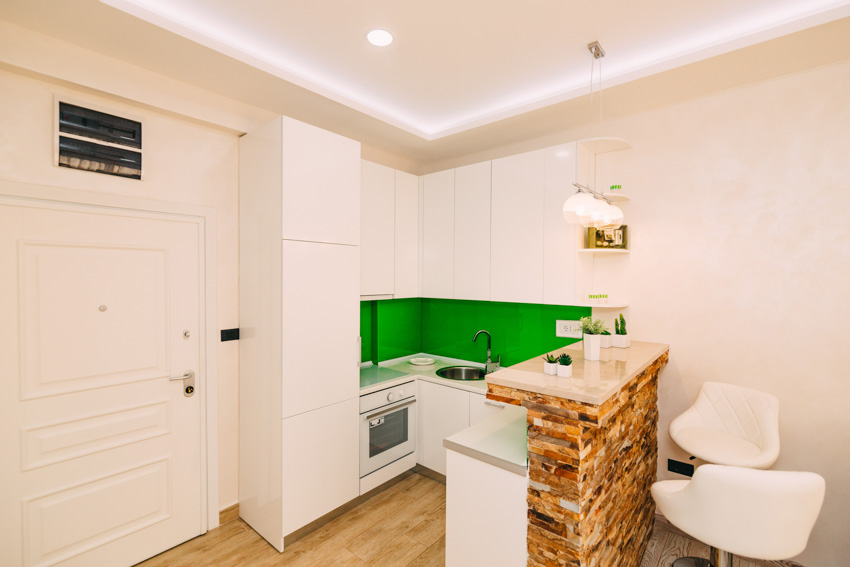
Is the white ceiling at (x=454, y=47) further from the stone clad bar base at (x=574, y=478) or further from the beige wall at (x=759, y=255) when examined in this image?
the stone clad bar base at (x=574, y=478)

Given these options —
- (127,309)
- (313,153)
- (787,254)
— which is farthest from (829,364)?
(127,309)

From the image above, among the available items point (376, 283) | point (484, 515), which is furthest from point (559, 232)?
point (484, 515)

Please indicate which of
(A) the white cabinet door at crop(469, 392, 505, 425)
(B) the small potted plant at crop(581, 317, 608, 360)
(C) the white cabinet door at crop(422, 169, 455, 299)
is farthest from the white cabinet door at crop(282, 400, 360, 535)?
(B) the small potted plant at crop(581, 317, 608, 360)

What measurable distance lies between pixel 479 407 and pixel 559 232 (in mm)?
1433

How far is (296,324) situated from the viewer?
2443 mm

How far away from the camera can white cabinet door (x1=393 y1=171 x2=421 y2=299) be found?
3.46m

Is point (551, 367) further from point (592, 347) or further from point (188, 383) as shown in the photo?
point (188, 383)

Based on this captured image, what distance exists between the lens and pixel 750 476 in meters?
1.56

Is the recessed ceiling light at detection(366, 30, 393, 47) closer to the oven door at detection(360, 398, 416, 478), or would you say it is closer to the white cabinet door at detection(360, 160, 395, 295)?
the white cabinet door at detection(360, 160, 395, 295)

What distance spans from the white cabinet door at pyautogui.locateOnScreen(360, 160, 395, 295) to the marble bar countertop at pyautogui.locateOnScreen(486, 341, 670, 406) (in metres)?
1.53

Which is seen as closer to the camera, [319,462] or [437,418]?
[319,462]

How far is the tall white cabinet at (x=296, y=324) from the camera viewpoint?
2.40m

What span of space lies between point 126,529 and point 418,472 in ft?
6.64

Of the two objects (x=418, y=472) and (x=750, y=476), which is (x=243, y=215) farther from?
(x=750, y=476)
